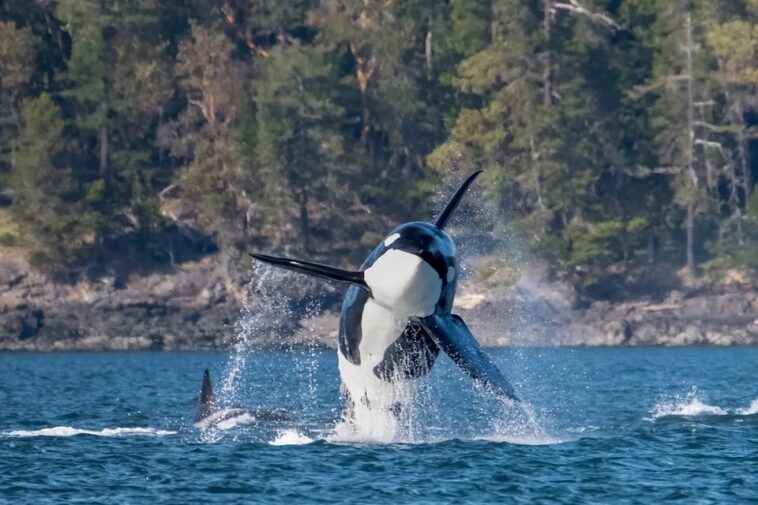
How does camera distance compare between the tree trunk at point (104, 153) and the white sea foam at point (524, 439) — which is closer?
the white sea foam at point (524, 439)

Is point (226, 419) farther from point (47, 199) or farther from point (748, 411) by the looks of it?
point (47, 199)

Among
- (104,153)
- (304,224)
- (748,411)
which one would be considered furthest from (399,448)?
(104,153)

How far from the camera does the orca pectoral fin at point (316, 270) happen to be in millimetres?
33594

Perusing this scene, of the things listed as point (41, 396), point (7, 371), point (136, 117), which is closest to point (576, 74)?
point (136, 117)

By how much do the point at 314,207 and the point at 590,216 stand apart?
18219mm

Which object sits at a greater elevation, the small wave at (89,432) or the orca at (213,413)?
the orca at (213,413)

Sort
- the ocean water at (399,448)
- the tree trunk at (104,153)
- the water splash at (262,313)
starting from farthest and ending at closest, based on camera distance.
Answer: the tree trunk at (104,153) < the water splash at (262,313) < the ocean water at (399,448)

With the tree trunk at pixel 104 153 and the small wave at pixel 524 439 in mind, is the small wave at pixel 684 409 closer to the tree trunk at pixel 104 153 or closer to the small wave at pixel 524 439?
A: the small wave at pixel 524 439

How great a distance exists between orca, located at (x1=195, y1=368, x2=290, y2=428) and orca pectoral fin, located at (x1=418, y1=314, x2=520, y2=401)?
10093 mm

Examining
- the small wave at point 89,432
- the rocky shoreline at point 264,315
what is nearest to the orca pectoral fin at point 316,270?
the small wave at point 89,432

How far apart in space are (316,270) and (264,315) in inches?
2750

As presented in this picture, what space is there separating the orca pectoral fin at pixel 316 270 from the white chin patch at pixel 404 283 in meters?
0.32

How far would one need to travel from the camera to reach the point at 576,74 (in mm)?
110062

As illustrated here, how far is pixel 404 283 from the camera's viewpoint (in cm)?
3366
